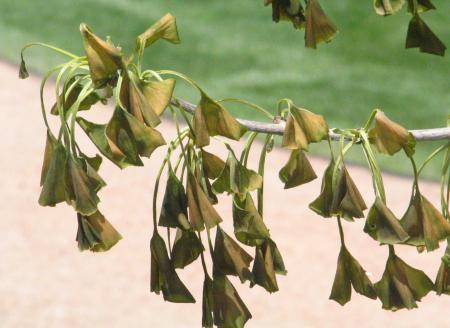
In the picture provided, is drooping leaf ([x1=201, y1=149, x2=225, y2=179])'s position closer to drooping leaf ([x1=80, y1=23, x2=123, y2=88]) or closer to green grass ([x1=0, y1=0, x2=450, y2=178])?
drooping leaf ([x1=80, y1=23, x2=123, y2=88])

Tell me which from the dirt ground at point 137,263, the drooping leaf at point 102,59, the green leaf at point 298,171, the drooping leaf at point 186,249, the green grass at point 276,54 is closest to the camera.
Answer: the drooping leaf at point 102,59

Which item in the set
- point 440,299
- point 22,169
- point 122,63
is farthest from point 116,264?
point 122,63

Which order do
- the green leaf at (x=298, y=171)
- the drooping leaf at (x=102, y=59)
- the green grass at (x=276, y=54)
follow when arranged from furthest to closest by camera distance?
1. the green grass at (x=276, y=54)
2. the green leaf at (x=298, y=171)
3. the drooping leaf at (x=102, y=59)

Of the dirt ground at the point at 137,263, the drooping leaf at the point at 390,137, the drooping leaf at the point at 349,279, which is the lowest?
the dirt ground at the point at 137,263

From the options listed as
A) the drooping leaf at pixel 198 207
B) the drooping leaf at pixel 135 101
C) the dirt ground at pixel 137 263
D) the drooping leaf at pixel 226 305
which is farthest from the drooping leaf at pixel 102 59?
the dirt ground at pixel 137 263

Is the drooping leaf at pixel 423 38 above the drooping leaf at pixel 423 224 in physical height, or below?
above

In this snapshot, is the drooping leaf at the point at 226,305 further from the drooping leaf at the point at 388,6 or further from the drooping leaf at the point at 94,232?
the drooping leaf at the point at 388,6

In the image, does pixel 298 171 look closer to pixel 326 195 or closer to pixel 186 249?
pixel 326 195
